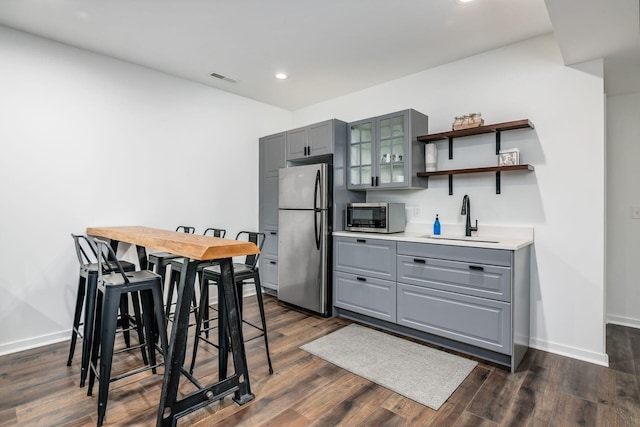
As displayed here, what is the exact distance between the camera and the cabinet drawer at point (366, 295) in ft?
10.1

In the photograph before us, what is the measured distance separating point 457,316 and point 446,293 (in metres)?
0.19

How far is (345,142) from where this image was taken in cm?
373

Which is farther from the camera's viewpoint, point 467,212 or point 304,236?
point 304,236

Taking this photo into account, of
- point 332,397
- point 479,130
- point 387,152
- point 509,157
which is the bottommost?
point 332,397

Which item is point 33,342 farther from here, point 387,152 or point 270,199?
point 387,152

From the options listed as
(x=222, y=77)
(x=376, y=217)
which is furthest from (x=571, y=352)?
(x=222, y=77)

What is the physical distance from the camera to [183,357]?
5.68 feet

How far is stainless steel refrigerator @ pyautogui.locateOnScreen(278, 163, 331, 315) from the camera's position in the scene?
354 cm

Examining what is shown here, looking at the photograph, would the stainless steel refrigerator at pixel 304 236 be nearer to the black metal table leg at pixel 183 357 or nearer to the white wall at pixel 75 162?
the white wall at pixel 75 162

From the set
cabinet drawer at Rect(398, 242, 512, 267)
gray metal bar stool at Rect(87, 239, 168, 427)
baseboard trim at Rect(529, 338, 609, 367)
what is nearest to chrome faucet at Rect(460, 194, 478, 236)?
cabinet drawer at Rect(398, 242, 512, 267)

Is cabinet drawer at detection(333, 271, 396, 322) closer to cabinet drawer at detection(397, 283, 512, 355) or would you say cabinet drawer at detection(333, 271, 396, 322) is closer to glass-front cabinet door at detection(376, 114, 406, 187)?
cabinet drawer at detection(397, 283, 512, 355)

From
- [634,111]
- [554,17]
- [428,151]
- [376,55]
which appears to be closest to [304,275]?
[428,151]

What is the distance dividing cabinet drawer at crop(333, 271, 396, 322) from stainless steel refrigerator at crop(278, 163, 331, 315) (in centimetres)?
16

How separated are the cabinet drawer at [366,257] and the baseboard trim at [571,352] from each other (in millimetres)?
1293
